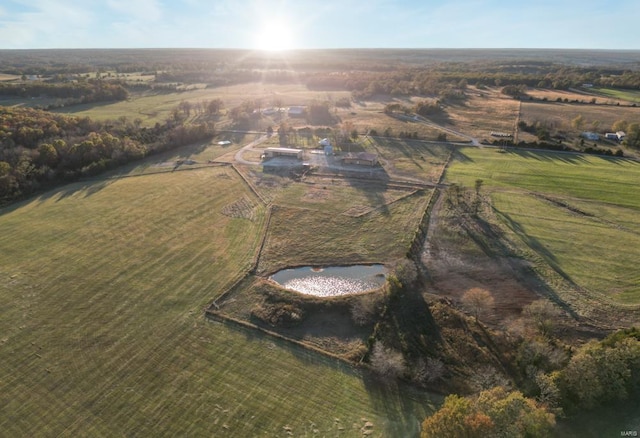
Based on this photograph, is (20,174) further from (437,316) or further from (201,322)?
(437,316)

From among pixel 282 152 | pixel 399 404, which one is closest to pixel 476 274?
pixel 399 404

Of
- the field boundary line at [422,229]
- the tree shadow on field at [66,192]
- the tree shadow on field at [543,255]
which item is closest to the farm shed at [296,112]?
the tree shadow on field at [66,192]

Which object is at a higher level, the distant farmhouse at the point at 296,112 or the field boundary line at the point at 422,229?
the distant farmhouse at the point at 296,112

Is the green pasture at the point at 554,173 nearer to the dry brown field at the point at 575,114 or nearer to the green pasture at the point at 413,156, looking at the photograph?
the green pasture at the point at 413,156

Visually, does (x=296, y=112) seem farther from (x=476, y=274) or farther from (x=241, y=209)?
(x=476, y=274)

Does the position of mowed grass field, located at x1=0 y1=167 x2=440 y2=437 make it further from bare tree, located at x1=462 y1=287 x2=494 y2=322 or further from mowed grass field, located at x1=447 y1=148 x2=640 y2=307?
mowed grass field, located at x1=447 y1=148 x2=640 y2=307

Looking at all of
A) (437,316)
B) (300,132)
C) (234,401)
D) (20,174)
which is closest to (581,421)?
(437,316)
